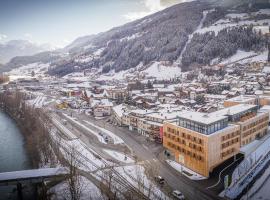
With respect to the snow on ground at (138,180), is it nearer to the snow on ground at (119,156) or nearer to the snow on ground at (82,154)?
the snow on ground at (119,156)

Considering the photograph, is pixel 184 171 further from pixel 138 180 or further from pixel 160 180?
pixel 138 180

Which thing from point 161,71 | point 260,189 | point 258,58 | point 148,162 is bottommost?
point 260,189

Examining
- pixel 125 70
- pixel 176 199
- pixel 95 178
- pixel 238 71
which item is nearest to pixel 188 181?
pixel 176 199

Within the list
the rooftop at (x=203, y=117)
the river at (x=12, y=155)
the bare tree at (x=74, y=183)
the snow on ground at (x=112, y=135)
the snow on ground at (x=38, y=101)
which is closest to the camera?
the bare tree at (x=74, y=183)

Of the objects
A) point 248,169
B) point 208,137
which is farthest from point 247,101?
point 208,137

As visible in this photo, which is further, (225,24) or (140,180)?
(225,24)

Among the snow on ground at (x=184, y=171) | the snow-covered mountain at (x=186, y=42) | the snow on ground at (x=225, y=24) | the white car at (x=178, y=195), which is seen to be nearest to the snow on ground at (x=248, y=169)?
the snow on ground at (x=184, y=171)

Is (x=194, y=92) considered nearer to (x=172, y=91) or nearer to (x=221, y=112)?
(x=172, y=91)
